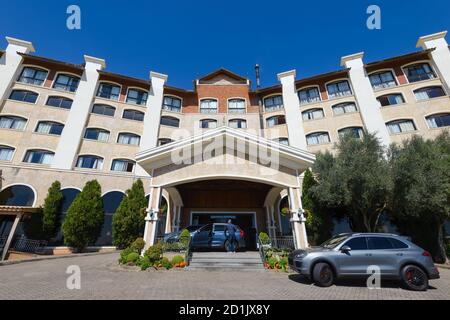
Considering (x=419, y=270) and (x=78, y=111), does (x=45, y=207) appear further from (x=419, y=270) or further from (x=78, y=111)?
(x=419, y=270)

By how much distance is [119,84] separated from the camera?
25828mm

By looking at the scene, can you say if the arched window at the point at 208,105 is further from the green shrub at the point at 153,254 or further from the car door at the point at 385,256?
the car door at the point at 385,256

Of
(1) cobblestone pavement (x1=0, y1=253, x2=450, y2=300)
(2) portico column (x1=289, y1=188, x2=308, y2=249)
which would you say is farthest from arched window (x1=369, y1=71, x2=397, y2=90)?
(1) cobblestone pavement (x1=0, y1=253, x2=450, y2=300)

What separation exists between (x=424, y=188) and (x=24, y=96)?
112ft

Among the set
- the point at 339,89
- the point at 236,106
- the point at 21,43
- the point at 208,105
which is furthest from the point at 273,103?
the point at 21,43

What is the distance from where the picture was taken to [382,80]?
953 inches

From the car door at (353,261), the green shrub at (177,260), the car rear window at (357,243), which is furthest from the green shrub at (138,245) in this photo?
the car rear window at (357,243)

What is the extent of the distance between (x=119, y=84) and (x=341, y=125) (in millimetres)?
25621

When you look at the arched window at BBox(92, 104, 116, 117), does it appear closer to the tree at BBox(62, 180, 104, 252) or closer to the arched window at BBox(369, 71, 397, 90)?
the tree at BBox(62, 180, 104, 252)

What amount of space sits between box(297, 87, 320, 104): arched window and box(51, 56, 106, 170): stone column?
23.9 metres

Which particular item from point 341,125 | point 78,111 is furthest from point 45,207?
point 341,125

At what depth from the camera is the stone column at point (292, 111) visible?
23.1 meters

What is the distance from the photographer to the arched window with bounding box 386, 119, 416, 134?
2100 centimetres

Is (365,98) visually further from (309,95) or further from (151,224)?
(151,224)
